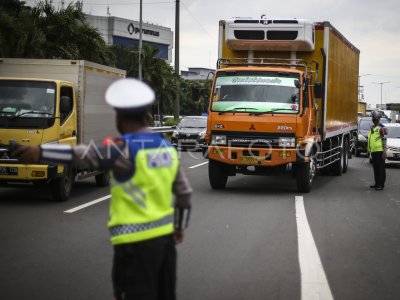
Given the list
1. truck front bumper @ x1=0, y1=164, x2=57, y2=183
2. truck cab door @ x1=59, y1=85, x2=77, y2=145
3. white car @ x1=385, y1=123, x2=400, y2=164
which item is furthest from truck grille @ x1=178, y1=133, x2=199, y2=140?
truck front bumper @ x1=0, y1=164, x2=57, y2=183

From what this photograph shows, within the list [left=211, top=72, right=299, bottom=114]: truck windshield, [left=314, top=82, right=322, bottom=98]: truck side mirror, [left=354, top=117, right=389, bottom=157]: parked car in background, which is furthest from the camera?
[left=354, top=117, right=389, bottom=157]: parked car in background

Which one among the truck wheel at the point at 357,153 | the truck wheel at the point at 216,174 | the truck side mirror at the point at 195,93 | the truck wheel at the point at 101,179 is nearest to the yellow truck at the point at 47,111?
the truck wheel at the point at 101,179

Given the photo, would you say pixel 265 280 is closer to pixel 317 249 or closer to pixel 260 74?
pixel 317 249

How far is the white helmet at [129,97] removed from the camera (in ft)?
12.7

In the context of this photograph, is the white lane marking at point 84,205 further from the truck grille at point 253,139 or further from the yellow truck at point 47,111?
the truck grille at point 253,139

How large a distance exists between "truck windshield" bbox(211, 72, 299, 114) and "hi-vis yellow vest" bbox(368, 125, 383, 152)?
2.94 m

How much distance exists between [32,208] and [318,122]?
277 inches

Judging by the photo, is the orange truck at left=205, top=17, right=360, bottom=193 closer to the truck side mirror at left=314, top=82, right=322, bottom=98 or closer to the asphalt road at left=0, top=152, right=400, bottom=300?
the truck side mirror at left=314, top=82, right=322, bottom=98

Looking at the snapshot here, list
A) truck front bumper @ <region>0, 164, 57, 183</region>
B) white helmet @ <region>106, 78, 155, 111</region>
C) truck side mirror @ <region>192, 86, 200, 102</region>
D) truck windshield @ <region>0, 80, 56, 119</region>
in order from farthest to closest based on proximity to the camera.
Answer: truck side mirror @ <region>192, 86, 200, 102</region>, truck windshield @ <region>0, 80, 56, 119</region>, truck front bumper @ <region>0, 164, 57, 183</region>, white helmet @ <region>106, 78, 155, 111</region>

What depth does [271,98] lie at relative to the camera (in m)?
14.6

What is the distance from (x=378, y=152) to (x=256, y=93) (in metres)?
3.72

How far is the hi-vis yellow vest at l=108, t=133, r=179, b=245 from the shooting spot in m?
3.90

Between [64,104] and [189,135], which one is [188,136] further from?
[64,104]

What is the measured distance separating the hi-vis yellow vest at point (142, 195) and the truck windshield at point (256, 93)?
10532 millimetres
